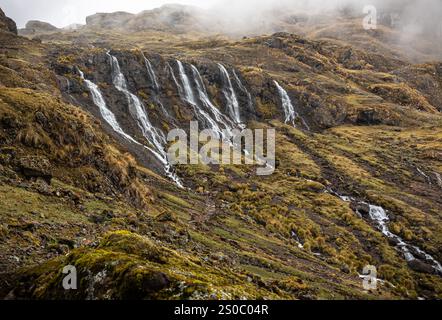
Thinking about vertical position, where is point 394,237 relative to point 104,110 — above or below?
below

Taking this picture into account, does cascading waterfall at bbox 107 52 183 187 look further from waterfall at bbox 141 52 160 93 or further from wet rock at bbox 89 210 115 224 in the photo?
wet rock at bbox 89 210 115 224

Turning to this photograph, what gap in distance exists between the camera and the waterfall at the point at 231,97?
127 m

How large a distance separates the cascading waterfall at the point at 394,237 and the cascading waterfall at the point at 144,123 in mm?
33584

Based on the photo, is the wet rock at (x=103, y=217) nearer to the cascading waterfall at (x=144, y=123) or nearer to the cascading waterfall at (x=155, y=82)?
the cascading waterfall at (x=144, y=123)

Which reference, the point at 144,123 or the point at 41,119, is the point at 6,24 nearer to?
the point at 144,123

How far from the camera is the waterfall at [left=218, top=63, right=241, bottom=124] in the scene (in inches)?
4998

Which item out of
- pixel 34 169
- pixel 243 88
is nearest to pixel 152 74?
pixel 243 88

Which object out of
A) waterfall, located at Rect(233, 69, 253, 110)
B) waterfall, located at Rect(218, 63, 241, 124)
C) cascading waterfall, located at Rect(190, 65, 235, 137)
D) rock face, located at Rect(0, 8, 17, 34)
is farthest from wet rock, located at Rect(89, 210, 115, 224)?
rock face, located at Rect(0, 8, 17, 34)

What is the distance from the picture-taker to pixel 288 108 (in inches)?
5536

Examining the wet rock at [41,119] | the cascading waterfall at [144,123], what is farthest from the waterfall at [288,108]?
the wet rock at [41,119]

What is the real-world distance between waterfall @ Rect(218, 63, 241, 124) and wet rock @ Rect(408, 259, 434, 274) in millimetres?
73787

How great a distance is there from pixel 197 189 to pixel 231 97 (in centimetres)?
6597

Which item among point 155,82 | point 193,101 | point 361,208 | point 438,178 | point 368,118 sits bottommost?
point 438,178
